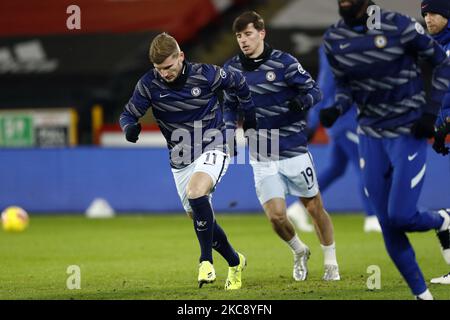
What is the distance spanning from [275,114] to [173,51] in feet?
4.64

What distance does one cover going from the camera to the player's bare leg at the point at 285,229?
9.17 meters

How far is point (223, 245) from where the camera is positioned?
8.70 meters

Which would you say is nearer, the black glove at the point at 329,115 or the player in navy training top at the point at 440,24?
the black glove at the point at 329,115

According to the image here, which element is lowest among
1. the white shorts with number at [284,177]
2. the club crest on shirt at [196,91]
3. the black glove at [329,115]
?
the white shorts with number at [284,177]

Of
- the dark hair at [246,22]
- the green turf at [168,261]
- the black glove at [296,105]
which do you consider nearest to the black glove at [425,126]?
the green turf at [168,261]

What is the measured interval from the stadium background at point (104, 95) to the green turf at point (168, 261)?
0.62 metres

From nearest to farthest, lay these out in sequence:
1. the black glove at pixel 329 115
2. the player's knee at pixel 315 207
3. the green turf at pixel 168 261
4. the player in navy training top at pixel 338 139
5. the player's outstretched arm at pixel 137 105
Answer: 1. the black glove at pixel 329 115
2. the green turf at pixel 168 261
3. the player's outstretched arm at pixel 137 105
4. the player's knee at pixel 315 207
5. the player in navy training top at pixel 338 139

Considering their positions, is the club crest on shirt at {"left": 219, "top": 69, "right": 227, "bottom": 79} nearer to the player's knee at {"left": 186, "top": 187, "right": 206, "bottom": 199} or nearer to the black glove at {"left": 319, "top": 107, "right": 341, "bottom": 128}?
the player's knee at {"left": 186, "top": 187, "right": 206, "bottom": 199}

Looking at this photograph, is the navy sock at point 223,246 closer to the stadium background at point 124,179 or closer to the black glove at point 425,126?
the stadium background at point 124,179

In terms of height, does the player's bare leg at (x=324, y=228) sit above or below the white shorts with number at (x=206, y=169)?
below

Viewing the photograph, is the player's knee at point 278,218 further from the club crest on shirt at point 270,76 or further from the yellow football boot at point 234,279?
the club crest on shirt at point 270,76

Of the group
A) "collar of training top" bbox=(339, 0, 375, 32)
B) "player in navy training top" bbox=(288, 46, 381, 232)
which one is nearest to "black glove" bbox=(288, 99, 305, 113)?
"collar of training top" bbox=(339, 0, 375, 32)

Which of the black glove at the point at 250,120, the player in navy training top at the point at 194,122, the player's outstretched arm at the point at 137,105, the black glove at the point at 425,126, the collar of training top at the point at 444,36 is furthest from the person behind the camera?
the collar of training top at the point at 444,36
